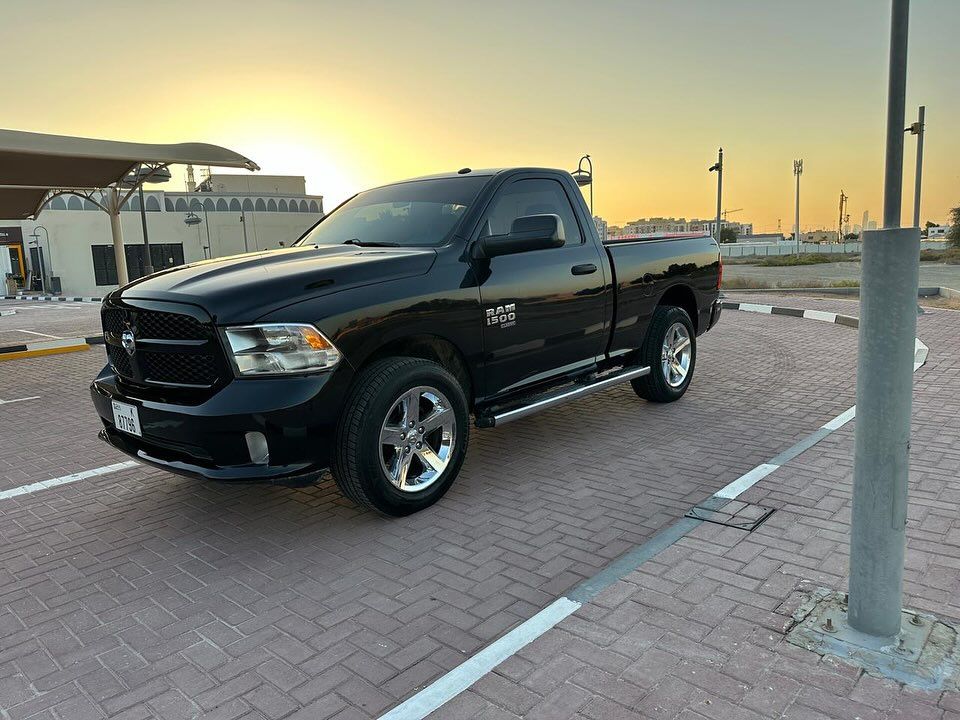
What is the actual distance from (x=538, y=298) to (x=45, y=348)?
10.3 meters

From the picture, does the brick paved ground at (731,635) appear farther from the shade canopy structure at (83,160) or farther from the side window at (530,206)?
the shade canopy structure at (83,160)

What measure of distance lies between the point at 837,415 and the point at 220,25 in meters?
10.1

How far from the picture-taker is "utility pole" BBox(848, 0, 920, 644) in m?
2.29

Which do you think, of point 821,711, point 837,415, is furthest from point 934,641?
point 837,415

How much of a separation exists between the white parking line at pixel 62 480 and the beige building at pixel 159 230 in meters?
29.6

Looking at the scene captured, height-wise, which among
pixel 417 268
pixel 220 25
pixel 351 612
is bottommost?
pixel 351 612

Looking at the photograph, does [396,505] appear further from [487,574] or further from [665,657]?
[665,657]

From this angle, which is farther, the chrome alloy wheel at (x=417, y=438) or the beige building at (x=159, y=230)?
the beige building at (x=159, y=230)

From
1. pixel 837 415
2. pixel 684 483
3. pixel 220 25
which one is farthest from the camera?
pixel 220 25

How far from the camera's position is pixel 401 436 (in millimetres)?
3873

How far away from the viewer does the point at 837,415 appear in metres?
5.94

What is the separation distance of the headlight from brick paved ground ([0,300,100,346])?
12.2 m

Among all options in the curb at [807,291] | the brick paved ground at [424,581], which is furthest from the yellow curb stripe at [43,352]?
the curb at [807,291]

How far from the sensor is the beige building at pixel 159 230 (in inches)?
1593
